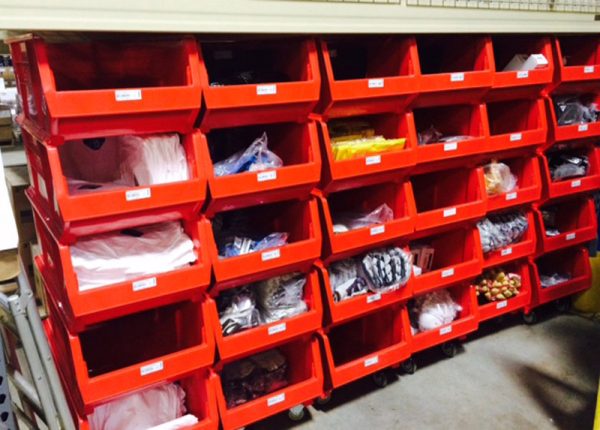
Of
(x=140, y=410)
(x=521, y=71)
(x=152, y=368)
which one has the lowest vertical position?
(x=140, y=410)

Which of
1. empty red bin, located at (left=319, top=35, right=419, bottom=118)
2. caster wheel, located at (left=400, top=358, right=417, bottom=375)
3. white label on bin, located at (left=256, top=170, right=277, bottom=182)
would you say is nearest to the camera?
white label on bin, located at (left=256, top=170, right=277, bottom=182)

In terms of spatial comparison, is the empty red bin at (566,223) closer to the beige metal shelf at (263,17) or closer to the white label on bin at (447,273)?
the white label on bin at (447,273)

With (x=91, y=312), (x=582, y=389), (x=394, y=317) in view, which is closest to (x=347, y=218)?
(x=394, y=317)

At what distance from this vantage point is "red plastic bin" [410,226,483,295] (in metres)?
2.28

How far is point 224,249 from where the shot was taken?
6.02ft

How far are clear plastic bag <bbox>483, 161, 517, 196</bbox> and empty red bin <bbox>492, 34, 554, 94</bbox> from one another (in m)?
0.34

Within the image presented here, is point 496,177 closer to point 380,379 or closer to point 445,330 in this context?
point 445,330

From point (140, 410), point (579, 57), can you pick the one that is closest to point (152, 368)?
point (140, 410)

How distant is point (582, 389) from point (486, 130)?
123cm

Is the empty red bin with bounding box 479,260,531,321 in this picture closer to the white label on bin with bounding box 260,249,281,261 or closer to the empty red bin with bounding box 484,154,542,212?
the empty red bin with bounding box 484,154,542,212

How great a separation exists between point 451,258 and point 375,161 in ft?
2.71

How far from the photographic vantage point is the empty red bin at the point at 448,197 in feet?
7.28

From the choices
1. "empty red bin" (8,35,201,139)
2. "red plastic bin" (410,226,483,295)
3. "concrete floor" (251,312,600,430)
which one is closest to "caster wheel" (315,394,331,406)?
"concrete floor" (251,312,600,430)

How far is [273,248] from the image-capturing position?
70.9 inches
